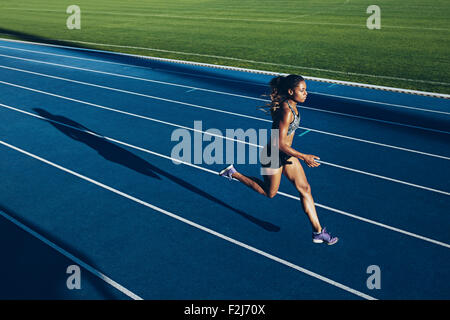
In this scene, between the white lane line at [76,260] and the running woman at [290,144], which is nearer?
the white lane line at [76,260]

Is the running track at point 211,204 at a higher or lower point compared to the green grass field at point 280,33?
lower

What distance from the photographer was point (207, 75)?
527 inches

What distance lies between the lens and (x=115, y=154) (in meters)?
8.24

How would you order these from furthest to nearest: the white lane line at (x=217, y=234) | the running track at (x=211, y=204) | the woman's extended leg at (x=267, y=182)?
the woman's extended leg at (x=267, y=182) < the running track at (x=211, y=204) < the white lane line at (x=217, y=234)

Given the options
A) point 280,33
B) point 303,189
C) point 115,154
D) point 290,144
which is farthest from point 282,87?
point 280,33

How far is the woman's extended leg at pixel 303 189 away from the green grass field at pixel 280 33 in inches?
302

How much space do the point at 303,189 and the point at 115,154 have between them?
13.9ft

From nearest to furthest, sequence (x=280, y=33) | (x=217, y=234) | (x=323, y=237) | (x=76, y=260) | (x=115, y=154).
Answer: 1. (x=76, y=260)
2. (x=323, y=237)
3. (x=217, y=234)
4. (x=115, y=154)
5. (x=280, y=33)

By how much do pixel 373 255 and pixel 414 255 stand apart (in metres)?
0.49

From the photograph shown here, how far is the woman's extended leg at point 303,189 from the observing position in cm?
532

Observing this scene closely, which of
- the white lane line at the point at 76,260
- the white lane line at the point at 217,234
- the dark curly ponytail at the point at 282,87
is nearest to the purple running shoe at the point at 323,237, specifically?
the white lane line at the point at 217,234

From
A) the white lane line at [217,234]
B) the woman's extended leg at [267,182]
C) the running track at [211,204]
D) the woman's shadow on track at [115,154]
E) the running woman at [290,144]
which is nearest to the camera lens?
the white lane line at [217,234]

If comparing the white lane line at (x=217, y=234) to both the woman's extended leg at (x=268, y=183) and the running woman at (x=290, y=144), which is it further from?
the woman's extended leg at (x=268, y=183)

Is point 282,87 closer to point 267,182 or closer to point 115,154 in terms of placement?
point 267,182
